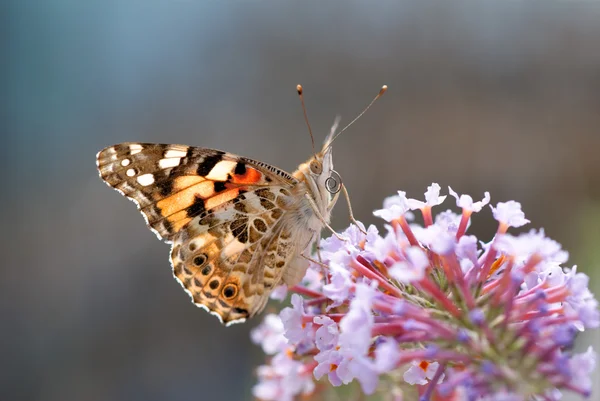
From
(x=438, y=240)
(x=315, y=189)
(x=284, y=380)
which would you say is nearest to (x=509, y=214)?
(x=438, y=240)

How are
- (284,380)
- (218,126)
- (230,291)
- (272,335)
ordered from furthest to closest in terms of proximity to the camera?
(218,126) → (272,335) → (284,380) → (230,291)

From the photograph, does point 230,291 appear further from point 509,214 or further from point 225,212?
point 509,214

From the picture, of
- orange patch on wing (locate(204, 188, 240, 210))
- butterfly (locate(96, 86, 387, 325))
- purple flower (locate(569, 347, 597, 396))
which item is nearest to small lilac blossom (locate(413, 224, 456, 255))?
purple flower (locate(569, 347, 597, 396))

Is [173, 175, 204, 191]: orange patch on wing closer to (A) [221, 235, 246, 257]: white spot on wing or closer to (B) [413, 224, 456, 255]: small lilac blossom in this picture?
(A) [221, 235, 246, 257]: white spot on wing

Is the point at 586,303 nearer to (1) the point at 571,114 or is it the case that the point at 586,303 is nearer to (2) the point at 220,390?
(2) the point at 220,390

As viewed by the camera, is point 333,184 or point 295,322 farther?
point 333,184

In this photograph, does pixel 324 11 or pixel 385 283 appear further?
pixel 324 11

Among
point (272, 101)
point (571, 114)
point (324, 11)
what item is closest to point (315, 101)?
point (272, 101)
